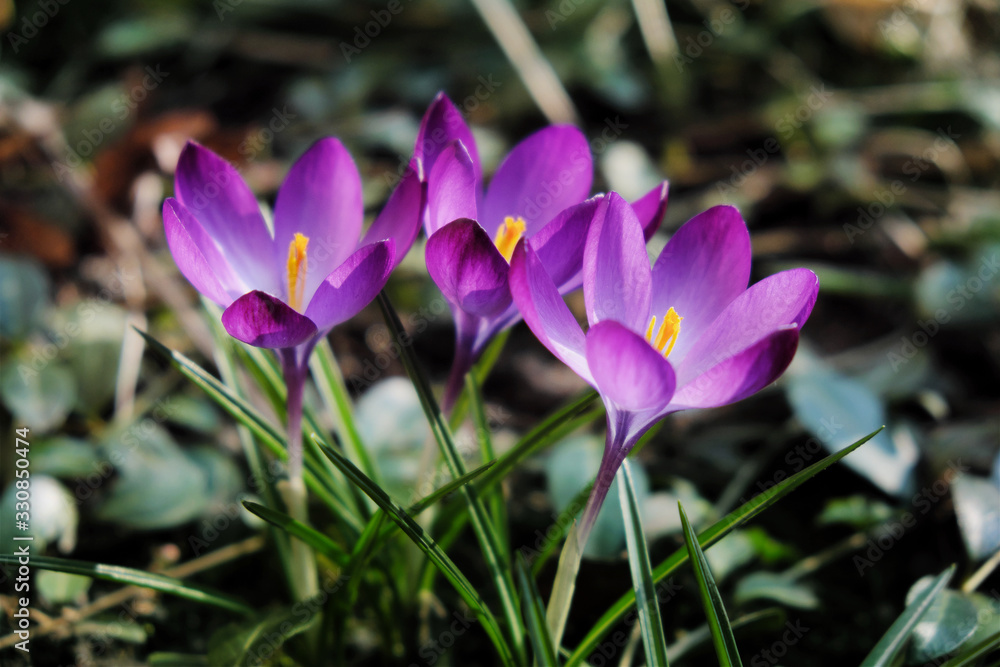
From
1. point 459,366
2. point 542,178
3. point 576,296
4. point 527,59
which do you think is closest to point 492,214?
point 542,178

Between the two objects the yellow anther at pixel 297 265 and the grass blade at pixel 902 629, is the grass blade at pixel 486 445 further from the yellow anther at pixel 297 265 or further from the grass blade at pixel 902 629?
the grass blade at pixel 902 629

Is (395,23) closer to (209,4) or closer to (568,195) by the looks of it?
(209,4)

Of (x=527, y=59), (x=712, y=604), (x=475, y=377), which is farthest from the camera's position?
(x=527, y=59)

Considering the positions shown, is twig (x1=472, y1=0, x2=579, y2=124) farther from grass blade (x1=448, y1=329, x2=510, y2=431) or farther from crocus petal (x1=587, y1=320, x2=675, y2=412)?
crocus petal (x1=587, y1=320, x2=675, y2=412)

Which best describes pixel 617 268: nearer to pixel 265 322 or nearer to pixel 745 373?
pixel 745 373

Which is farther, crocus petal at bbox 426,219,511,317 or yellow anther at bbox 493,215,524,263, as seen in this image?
yellow anther at bbox 493,215,524,263

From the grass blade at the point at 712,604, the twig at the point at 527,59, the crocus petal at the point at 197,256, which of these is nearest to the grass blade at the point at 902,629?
the grass blade at the point at 712,604

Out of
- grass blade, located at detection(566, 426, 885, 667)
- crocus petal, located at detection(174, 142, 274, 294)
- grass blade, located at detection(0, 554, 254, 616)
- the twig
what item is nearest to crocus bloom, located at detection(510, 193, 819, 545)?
grass blade, located at detection(566, 426, 885, 667)
